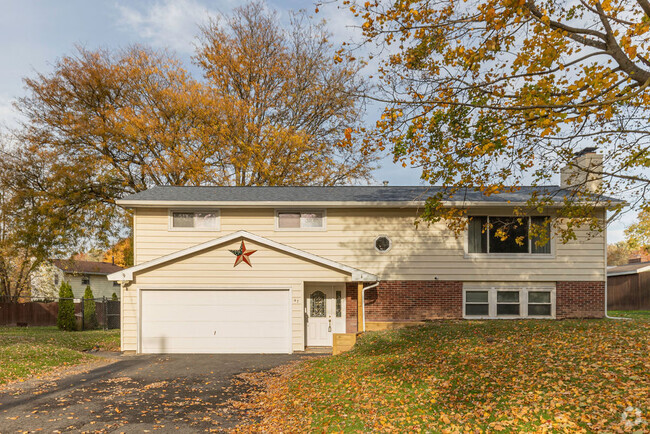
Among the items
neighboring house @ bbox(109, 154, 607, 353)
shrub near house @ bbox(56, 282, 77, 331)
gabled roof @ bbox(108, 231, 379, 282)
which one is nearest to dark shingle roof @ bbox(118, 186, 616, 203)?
neighboring house @ bbox(109, 154, 607, 353)

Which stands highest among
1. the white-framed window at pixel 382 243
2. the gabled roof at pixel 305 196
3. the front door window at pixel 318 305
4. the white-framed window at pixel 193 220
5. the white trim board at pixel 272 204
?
the gabled roof at pixel 305 196

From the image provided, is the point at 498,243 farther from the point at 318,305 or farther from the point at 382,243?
the point at 318,305

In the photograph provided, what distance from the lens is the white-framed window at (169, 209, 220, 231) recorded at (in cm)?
Answer: 1631

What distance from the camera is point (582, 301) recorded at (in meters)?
16.0

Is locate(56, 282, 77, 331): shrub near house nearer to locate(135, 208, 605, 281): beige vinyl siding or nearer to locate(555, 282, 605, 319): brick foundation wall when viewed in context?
locate(135, 208, 605, 281): beige vinyl siding

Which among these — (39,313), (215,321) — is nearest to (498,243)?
(215,321)

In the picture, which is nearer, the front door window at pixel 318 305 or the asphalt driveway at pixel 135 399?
the asphalt driveway at pixel 135 399

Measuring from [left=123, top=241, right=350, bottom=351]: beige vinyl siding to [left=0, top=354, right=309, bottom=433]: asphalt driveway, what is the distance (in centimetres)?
264

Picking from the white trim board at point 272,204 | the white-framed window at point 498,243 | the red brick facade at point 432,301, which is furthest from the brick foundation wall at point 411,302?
the white trim board at point 272,204

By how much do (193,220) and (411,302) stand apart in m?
9.03

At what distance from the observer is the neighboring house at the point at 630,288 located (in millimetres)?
27703

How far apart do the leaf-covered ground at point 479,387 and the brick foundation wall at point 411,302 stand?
3805 millimetres

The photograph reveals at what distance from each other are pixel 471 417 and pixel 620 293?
28738 millimetres

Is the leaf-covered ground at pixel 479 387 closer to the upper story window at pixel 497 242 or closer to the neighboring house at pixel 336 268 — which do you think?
the neighboring house at pixel 336 268
